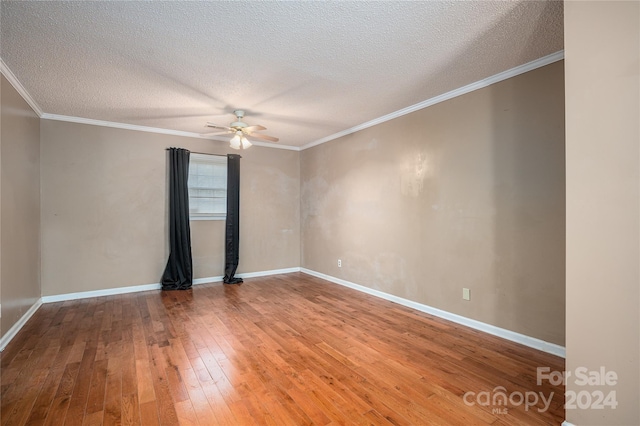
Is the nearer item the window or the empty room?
the empty room

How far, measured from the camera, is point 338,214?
206 inches

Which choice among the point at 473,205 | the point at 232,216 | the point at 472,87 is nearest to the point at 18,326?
the point at 232,216

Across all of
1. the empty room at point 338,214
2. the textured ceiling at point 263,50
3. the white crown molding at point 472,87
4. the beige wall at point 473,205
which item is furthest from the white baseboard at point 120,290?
the white crown molding at point 472,87

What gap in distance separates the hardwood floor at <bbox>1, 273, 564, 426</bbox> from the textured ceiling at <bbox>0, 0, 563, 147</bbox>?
2654 millimetres

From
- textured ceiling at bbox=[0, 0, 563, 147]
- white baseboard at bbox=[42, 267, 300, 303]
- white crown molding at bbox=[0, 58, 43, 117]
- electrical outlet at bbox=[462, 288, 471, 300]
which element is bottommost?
white baseboard at bbox=[42, 267, 300, 303]

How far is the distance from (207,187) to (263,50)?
3387mm

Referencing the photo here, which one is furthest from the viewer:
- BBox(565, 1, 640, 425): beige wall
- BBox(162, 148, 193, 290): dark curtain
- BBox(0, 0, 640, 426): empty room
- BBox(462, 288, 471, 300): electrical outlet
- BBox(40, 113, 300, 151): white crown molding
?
BBox(162, 148, 193, 290): dark curtain

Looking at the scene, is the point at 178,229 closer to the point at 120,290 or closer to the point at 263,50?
the point at 120,290

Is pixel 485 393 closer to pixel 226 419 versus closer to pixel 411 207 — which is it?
pixel 226 419

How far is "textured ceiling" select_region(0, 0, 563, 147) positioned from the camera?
2014 millimetres

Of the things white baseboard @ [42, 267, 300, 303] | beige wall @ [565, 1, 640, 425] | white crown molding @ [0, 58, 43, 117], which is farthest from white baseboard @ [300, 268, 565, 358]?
white crown molding @ [0, 58, 43, 117]

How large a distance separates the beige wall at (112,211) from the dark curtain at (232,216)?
0.16 metres

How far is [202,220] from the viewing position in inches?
208

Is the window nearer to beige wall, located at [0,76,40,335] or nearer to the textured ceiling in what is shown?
the textured ceiling
